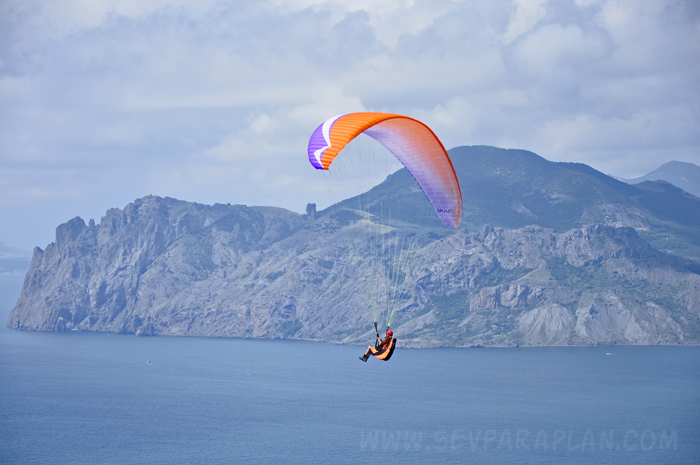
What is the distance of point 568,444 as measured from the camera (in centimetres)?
12369

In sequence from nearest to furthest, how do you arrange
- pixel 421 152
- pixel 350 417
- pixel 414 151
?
pixel 421 152, pixel 414 151, pixel 350 417

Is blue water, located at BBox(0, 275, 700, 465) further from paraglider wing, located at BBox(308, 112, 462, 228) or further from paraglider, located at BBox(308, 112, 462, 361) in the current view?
paraglider wing, located at BBox(308, 112, 462, 228)

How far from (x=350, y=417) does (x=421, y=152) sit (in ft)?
301

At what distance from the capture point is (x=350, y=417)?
140 metres

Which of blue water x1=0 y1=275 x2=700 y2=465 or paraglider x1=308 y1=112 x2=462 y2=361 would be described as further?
blue water x1=0 y1=275 x2=700 y2=465

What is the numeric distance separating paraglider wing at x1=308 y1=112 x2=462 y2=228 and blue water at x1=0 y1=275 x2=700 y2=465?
64.4 meters

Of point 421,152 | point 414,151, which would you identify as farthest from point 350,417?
point 421,152

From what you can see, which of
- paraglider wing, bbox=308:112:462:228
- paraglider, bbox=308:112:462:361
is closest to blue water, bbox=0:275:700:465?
paraglider, bbox=308:112:462:361

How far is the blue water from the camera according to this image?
11731cm

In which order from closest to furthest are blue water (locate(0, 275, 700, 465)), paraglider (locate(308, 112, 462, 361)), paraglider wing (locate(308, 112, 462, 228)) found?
1. paraglider (locate(308, 112, 462, 361))
2. paraglider wing (locate(308, 112, 462, 228))
3. blue water (locate(0, 275, 700, 465))

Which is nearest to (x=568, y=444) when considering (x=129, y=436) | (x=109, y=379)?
(x=129, y=436)

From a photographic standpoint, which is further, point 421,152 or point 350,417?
point 350,417

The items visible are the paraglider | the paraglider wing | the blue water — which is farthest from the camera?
the blue water

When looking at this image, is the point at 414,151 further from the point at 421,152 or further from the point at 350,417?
the point at 350,417
